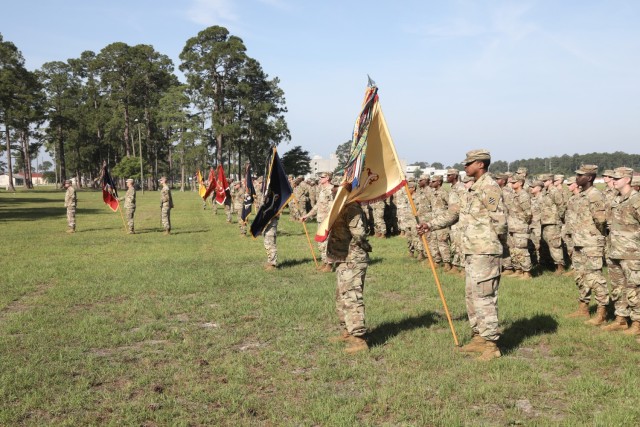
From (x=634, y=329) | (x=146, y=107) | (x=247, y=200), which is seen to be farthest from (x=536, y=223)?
(x=146, y=107)

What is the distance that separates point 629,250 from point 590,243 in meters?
Answer: 1.02

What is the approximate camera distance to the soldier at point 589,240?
8.52 metres

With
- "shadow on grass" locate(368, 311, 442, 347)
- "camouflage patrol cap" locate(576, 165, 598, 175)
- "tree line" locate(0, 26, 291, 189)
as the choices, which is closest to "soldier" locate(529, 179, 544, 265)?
"camouflage patrol cap" locate(576, 165, 598, 175)

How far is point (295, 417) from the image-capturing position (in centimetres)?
527

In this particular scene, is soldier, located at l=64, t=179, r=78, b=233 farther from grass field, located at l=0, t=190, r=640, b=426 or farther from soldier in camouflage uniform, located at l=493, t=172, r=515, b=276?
soldier in camouflage uniform, located at l=493, t=172, r=515, b=276

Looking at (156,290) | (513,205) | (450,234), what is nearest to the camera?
(156,290)

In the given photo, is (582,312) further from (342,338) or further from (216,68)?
(216,68)

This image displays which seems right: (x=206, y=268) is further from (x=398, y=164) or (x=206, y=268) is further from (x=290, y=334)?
(x=398, y=164)

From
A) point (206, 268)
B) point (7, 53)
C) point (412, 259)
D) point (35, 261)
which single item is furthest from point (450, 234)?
point (7, 53)

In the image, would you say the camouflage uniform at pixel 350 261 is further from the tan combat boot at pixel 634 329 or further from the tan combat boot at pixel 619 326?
the tan combat boot at pixel 634 329

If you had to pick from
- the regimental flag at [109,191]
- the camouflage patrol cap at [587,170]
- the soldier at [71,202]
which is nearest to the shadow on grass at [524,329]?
the camouflage patrol cap at [587,170]

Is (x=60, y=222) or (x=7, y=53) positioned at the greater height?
(x=7, y=53)

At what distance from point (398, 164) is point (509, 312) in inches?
136

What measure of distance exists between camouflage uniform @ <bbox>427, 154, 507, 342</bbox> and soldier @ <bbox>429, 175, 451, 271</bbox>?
593cm
